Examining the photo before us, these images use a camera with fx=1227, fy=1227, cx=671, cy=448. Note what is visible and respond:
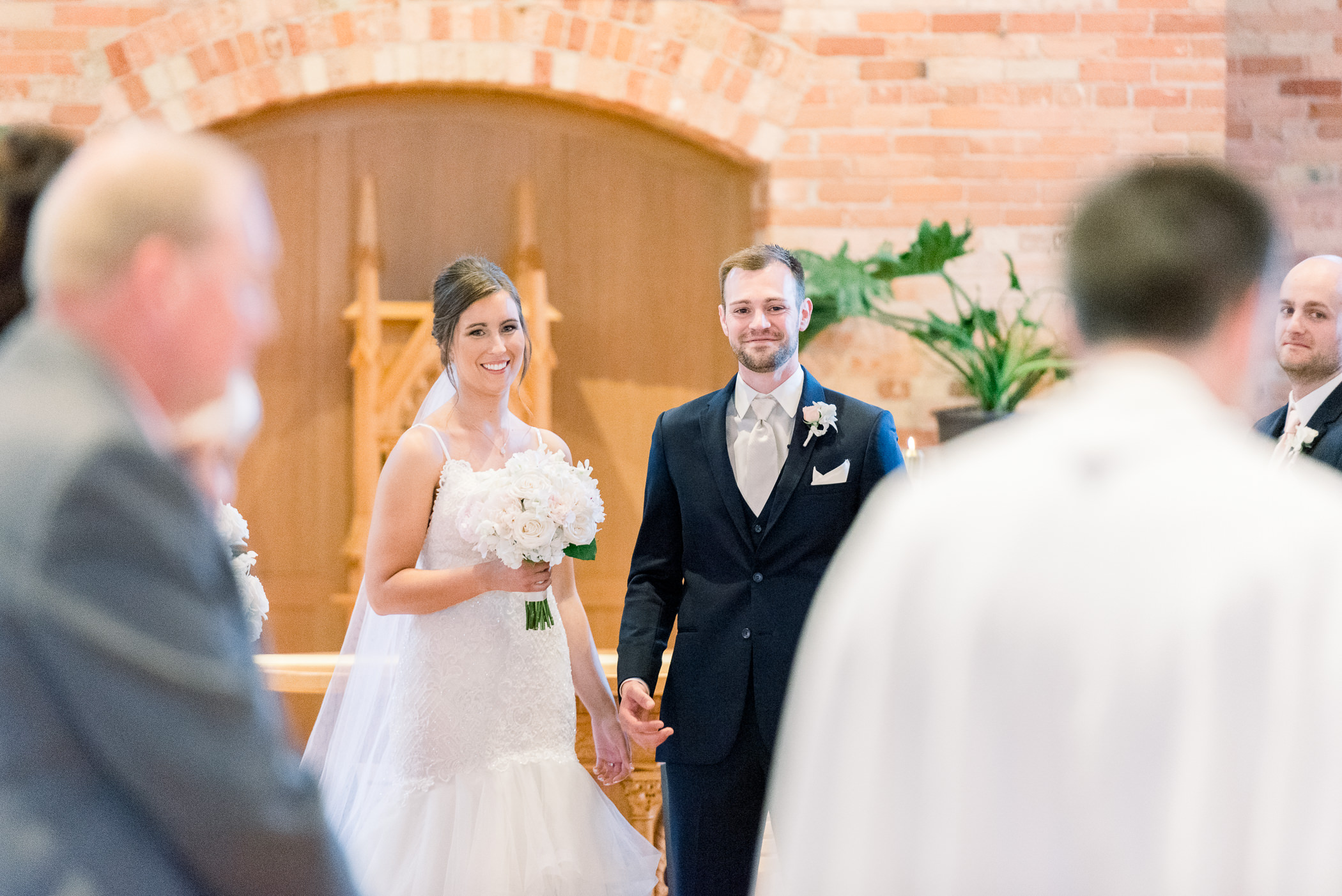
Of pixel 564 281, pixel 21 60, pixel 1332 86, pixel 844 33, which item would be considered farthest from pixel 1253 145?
pixel 21 60

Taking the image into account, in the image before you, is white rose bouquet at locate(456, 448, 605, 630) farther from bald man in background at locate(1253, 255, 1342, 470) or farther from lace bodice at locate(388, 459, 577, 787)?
bald man in background at locate(1253, 255, 1342, 470)

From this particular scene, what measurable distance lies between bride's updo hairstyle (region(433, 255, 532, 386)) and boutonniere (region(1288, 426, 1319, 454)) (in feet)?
6.81

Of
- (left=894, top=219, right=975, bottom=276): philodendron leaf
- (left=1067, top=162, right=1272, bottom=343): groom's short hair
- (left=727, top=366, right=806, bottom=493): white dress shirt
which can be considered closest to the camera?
(left=1067, top=162, right=1272, bottom=343): groom's short hair

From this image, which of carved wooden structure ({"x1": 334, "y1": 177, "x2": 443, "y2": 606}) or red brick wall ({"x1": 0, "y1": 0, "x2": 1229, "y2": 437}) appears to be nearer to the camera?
red brick wall ({"x1": 0, "y1": 0, "x2": 1229, "y2": 437})

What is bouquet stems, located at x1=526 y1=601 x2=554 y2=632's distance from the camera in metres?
3.01

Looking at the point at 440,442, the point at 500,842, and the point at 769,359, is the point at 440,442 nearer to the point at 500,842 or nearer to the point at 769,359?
the point at 769,359

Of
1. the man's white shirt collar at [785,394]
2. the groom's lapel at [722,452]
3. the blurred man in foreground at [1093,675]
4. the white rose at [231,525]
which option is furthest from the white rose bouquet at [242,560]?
the blurred man in foreground at [1093,675]

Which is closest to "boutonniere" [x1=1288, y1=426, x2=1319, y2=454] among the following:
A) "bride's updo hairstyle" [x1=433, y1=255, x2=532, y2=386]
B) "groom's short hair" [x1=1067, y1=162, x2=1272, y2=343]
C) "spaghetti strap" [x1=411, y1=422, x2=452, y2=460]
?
"bride's updo hairstyle" [x1=433, y1=255, x2=532, y2=386]

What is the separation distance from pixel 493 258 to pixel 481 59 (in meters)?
0.82

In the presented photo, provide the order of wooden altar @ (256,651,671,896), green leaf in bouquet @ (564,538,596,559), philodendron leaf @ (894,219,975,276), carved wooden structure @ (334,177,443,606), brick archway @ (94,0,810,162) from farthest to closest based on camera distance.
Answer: carved wooden structure @ (334,177,443,606) → brick archway @ (94,0,810,162) → philodendron leaf @ (894,219,975,276) → wooden altar @ (256,651,671,896) → green leaf in bouquet @ (564,538,596,559)

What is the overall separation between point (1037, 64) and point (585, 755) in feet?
11.1

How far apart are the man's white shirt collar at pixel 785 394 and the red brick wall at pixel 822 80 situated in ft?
6.20

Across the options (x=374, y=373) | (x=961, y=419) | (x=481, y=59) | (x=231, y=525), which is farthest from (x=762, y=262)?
(x=374, y=373)

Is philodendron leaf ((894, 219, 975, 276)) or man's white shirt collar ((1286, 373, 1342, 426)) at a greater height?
philodendron leaf ((894, 219, 975, 276))
